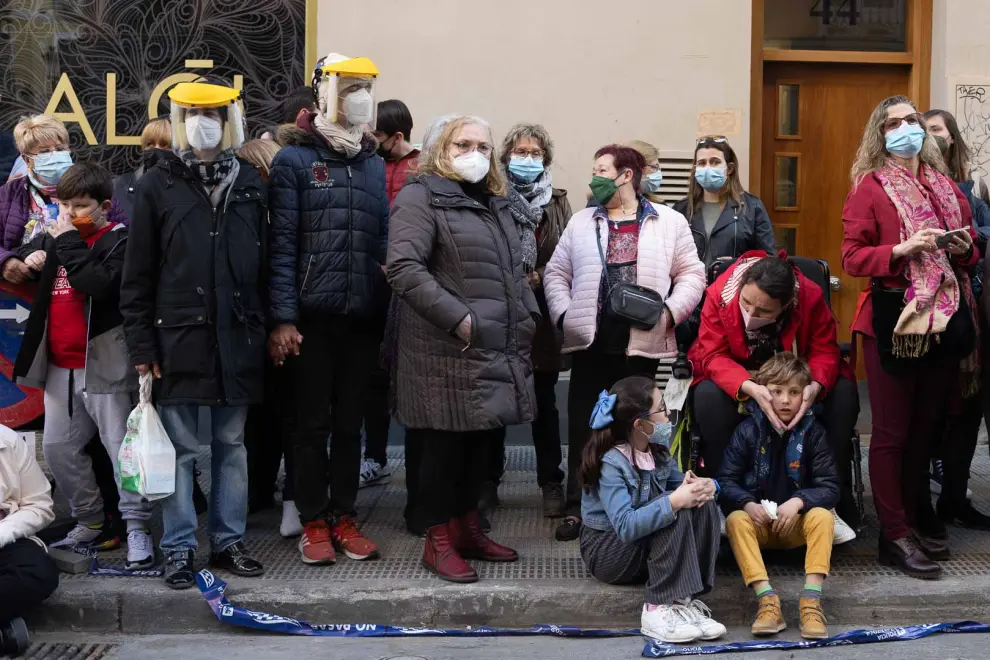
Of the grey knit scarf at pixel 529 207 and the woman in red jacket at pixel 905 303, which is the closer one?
the woman in red jacket at pixel 905 303

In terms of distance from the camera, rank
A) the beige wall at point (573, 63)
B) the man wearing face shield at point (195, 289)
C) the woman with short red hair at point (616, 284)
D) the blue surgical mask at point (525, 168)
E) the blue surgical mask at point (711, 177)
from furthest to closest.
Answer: the beige wall at point (573, 63) < the blue surgical mask at point (711, 177) < the blue surgical mask at point (525, 168) < the woman with short red hair at point (616, 284) < the man wearing face shield at point (195, 289)

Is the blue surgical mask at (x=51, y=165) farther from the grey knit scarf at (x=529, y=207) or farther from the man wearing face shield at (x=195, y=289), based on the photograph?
the grey knit scarf at (x=529, y=207)

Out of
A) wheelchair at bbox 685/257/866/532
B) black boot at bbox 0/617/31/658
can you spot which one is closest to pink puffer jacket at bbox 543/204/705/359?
wheelchair at bbox 685/257/866/532

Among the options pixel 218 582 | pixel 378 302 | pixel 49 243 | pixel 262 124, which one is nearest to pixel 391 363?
pixel 378 302

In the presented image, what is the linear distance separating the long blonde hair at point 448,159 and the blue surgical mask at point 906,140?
5.63ft

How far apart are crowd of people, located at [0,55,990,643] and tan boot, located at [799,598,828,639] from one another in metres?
0.01

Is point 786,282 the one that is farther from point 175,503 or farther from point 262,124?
point 262,124

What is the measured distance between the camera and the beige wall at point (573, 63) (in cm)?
780

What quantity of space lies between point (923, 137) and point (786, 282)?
3.01ft

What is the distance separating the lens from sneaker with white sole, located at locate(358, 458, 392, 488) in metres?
6.66

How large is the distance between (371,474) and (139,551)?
1788 mm

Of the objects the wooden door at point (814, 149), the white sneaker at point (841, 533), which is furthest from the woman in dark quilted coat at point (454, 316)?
the wooden door at point (814, 149)

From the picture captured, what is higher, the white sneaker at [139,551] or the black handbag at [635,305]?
the black handbag at [635,305]

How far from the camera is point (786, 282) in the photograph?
5.04 metres
